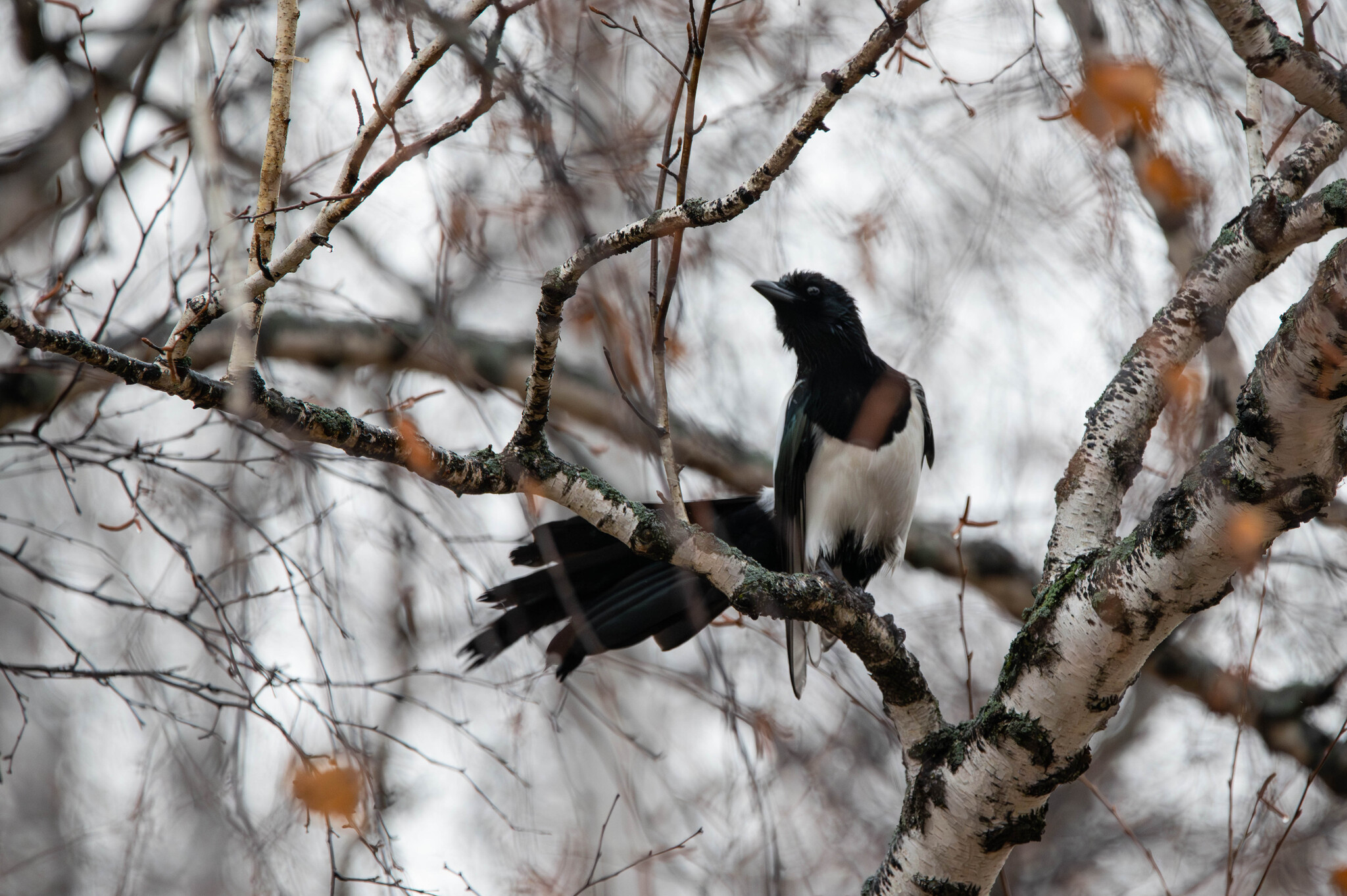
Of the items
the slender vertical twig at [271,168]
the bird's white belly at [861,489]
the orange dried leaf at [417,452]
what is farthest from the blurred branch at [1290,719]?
the slender vertical twig at [271,168]

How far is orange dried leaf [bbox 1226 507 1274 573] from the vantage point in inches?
58.8

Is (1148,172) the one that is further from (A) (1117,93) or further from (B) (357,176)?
(B) (357,176)

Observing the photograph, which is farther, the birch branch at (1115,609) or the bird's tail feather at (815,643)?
the bird's tail feather at (815,643)

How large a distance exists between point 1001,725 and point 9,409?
3.19 metres

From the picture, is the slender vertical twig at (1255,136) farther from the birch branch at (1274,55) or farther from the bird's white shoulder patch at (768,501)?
the bird's white shoulder patch at (768,501)

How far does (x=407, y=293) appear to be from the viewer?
12.4ft

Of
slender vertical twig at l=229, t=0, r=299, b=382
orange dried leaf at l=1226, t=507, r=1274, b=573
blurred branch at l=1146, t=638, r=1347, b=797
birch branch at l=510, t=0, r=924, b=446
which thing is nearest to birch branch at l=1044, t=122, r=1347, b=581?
orange dried leaf at l=1226, t=507, r=1274, b=573

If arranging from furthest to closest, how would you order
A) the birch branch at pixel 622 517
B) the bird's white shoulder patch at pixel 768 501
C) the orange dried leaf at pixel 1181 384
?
the bird's white shoulder patch at pixel 768 501 < the orange dried leaf at pixel 1181 384 < the birch branch at pixel 622 517

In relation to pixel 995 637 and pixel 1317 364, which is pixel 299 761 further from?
pixel 995 637

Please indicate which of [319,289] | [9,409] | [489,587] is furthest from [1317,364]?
[9,409]

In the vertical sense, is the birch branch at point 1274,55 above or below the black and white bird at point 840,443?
below

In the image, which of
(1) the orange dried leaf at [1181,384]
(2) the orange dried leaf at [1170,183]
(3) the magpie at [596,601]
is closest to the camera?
(1) the orange dried leaf at [1181,384]

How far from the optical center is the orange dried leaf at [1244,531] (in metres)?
1.49

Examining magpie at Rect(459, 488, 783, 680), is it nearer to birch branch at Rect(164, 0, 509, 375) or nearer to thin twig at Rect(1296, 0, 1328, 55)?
birch branch at Rect(164, 0, 509, 375)
